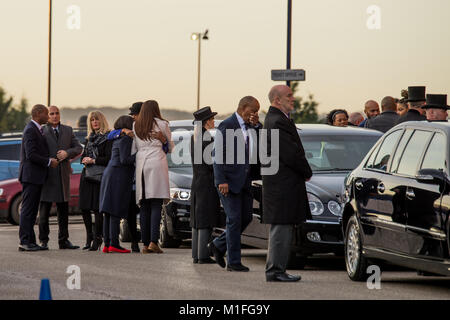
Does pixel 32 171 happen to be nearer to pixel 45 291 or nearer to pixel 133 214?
pixel 133 214

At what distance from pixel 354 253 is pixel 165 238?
17.2 feet

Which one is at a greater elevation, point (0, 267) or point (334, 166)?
point (334, 166)

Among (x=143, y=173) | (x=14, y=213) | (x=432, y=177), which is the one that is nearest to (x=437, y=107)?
(x=432, y=177)

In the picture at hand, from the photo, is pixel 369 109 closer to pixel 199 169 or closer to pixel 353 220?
pixel 199 169

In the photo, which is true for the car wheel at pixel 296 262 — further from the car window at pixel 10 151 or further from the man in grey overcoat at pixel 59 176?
the car window at pixel 10 151

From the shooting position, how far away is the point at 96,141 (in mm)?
16797

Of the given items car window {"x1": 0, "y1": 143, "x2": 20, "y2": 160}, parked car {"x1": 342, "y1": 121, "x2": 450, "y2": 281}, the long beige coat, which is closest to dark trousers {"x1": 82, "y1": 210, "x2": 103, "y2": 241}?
the long beige coat

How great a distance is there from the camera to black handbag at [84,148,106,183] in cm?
1686

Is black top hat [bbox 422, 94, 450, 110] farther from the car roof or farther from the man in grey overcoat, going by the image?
the man in grey overcoat

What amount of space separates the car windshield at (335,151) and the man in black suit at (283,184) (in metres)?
2.75

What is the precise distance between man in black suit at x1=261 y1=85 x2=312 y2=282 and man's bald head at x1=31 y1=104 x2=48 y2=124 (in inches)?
215
